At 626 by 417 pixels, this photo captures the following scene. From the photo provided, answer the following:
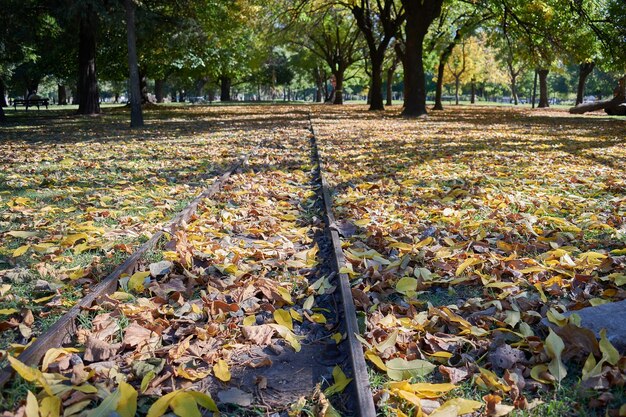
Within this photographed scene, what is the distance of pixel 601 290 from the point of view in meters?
3.11

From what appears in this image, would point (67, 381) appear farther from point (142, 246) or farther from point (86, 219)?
point (86, 219)

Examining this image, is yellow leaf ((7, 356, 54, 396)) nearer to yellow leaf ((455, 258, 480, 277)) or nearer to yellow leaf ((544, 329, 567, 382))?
yellow leaf ((544, 329, 567, 382))

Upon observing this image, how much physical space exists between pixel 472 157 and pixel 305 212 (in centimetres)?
512

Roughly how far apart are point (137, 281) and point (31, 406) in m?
1.42

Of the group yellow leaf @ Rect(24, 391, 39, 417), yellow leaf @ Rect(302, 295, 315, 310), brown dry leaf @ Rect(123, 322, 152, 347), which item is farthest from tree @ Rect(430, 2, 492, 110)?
yellow leaf @ Rect(24, 391, 39, 417)

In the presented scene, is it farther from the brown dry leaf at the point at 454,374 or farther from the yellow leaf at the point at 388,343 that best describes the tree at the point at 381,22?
the brown dry leaf at the point at 454,374

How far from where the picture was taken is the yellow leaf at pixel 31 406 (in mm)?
1880

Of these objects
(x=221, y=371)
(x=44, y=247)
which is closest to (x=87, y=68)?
(x=44, y=247)

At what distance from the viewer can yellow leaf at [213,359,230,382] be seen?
232 centimetres

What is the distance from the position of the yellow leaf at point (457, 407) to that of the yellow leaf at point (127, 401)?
1212 mm


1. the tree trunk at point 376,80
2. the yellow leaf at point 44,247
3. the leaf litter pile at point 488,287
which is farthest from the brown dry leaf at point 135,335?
the tree trunk at point 376,80

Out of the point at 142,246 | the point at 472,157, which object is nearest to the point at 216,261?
the point at 142,246

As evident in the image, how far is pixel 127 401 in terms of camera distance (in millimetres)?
2018

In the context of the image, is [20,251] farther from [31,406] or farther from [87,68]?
[87,68]
